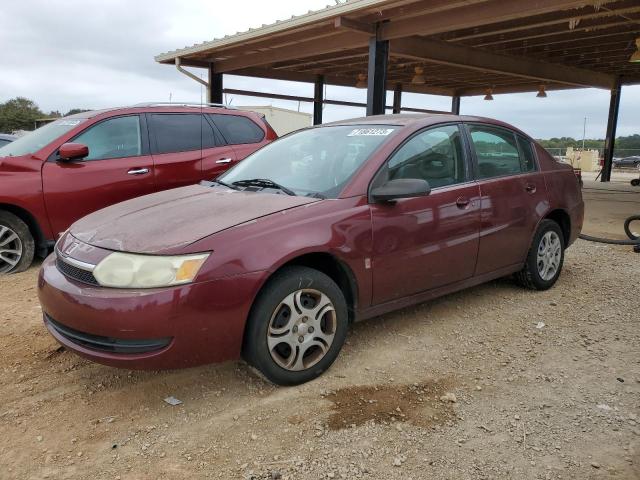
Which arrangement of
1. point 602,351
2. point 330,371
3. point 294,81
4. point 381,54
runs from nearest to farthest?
point 330,371 → point 602,351 → point 381,54 → point 294,81

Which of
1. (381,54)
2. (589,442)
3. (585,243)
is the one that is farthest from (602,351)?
(381,54)

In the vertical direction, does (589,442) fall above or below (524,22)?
below

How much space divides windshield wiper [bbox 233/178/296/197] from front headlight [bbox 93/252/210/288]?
3.06 ft

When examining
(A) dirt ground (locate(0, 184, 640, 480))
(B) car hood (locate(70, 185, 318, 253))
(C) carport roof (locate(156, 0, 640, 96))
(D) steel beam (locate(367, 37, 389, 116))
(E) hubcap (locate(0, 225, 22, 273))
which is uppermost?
(C) carport roof (locate(156, 0, 640, 96))

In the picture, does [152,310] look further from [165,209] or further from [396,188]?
[396,188]

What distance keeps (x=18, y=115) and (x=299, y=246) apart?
4745 cm

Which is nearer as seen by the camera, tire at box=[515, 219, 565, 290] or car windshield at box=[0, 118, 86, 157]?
tire at box=[515, 219, 565, 290]

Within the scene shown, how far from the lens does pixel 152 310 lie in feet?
8.16

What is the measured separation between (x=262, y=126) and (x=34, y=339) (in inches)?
156

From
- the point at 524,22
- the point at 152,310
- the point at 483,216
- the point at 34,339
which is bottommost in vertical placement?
the point at 34,339

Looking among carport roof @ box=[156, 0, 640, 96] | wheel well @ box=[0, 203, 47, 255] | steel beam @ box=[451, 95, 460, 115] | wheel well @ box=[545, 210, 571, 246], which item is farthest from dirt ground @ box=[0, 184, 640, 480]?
steel beam @ box=[451, 95, 460, 115]

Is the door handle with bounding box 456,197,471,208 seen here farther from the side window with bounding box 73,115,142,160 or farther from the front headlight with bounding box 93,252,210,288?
the side window with bounding box 73,115,142,160

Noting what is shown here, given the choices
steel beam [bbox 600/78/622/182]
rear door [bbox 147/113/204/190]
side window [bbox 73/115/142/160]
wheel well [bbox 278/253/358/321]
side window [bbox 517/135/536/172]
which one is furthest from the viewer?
steel beam [bbox 600/78/622/182]

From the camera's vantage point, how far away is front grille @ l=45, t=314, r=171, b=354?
254cm
